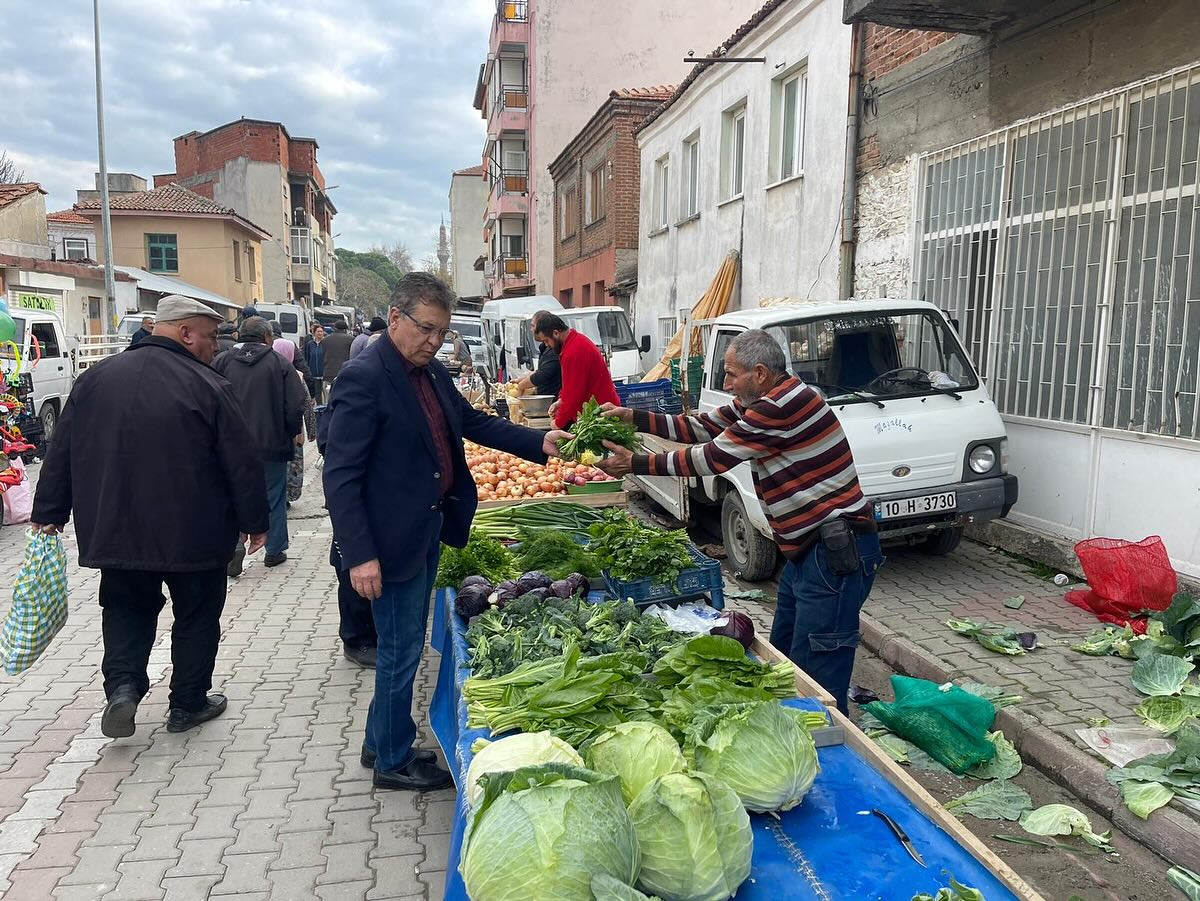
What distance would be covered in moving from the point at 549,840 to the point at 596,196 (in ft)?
85.6

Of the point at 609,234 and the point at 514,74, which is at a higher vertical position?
the point at 514,74

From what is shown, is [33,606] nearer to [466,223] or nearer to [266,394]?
[266,394]

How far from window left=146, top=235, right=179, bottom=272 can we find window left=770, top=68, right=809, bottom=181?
34.7 metres

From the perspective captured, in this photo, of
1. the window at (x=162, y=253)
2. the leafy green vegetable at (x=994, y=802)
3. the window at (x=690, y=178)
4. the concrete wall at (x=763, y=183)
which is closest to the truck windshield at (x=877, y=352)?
the leafy green vegetable at (x=994, y=802)

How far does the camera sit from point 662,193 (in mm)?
19906

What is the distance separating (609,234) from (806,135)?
43.6 feet

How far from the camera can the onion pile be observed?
7363 millimetres

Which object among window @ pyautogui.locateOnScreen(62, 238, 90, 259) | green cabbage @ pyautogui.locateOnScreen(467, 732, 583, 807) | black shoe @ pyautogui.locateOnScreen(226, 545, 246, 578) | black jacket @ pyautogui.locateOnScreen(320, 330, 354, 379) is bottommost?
black shoe @ pyautogui.locateOnScreen(226, 545, 246, 578)

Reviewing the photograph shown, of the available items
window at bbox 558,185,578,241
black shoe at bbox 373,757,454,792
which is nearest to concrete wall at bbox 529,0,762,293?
window at bbox 558,185,578,241

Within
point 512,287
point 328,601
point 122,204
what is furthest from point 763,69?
point 122,204

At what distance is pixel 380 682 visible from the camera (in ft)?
12.2

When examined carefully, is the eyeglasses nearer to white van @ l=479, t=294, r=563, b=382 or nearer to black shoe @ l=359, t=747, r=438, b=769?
black shoe @ l=359, t=747, r=438, b=769

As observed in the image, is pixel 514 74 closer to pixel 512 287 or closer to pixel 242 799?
pixel 512 287

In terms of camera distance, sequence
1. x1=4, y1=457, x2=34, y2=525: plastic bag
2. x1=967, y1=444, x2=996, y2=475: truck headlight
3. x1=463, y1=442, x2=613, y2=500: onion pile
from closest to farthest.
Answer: x1=967, y1=444, x2=996, y2=475: truck headlight → x1=463, y1=442, x2=613, y2=500: onion pile → x1=4, y1=457, x2=34, y2=525: plastic bag
